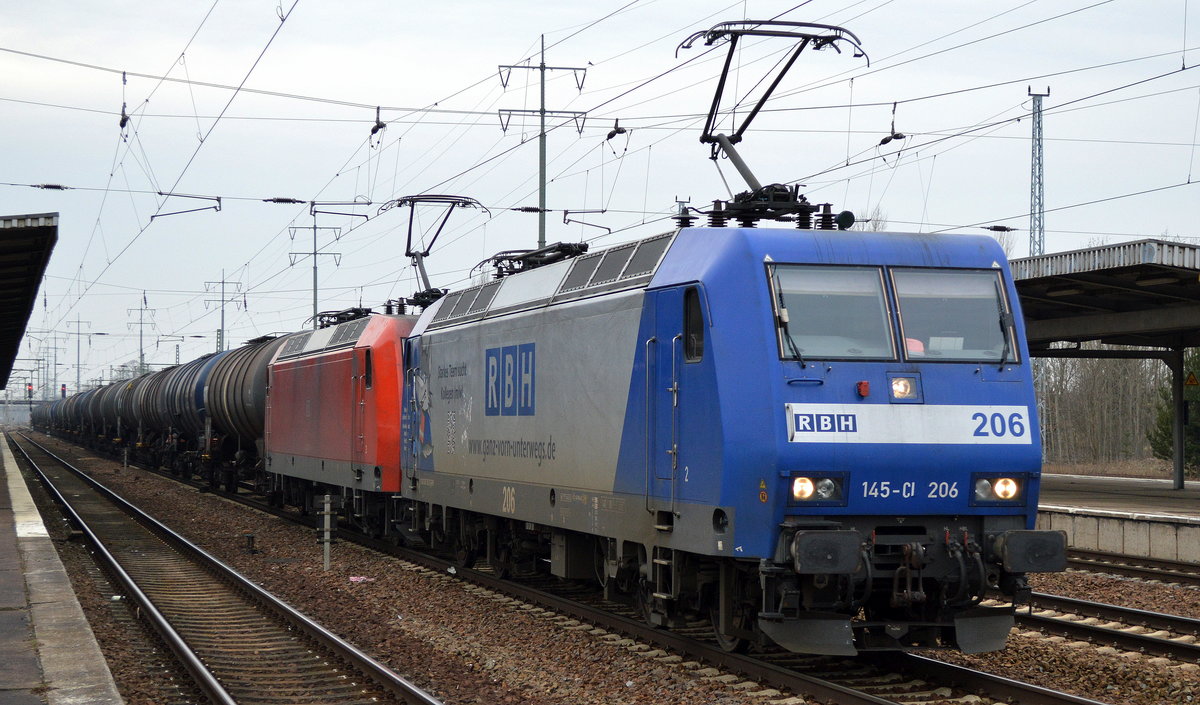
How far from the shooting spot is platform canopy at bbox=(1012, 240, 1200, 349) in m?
20.7

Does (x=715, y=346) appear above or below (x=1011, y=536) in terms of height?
above

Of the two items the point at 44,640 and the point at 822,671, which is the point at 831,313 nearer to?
the point at 822,671

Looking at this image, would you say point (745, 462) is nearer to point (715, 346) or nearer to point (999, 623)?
point (715, 346)

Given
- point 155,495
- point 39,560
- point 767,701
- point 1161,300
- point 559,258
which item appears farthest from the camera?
point 155,495

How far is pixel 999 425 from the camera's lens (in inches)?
370

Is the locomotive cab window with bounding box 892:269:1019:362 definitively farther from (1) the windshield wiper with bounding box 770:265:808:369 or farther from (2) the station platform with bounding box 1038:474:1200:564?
(2) the station platform with bounding box 1038:474:1200:564

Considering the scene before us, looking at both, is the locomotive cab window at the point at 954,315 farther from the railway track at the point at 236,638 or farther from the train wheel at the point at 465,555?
the train wheel at the point at 465,555

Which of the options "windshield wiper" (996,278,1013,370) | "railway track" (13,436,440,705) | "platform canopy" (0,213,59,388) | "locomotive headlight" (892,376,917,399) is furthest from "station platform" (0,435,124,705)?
"windshield wiper" (996,278,1013,370)

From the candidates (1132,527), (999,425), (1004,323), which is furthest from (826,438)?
(1132,527)

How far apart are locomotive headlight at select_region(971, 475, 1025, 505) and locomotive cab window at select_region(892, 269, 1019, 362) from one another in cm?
92

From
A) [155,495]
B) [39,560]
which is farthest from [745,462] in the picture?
[155,495]

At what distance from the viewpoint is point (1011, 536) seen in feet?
29.6

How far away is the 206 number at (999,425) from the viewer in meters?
9.36

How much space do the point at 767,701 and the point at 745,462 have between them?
171 centimetres
